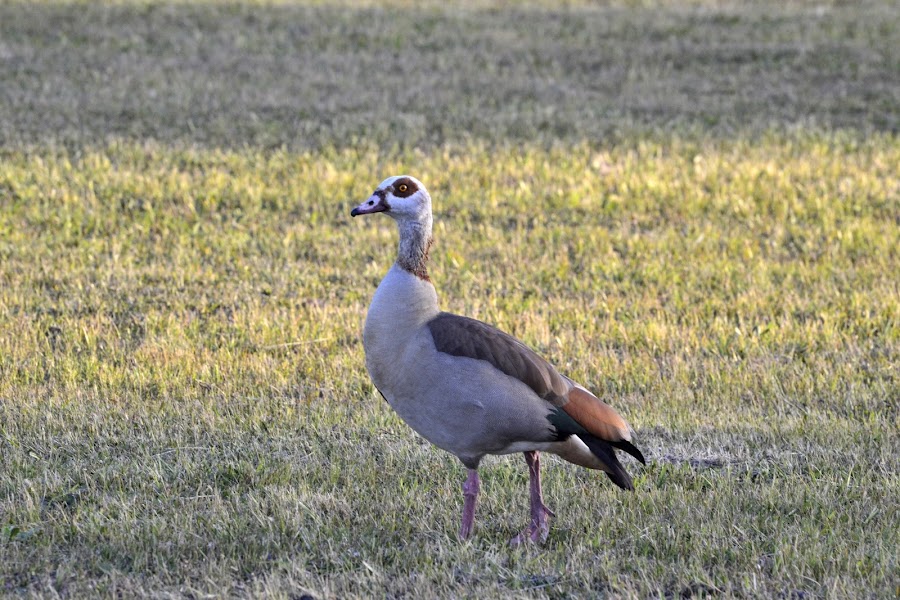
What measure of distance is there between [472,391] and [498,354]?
0.26m

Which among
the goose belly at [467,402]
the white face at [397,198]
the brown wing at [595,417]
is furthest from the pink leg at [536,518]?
the white face at [397,198]

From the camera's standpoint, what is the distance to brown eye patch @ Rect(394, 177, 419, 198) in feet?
19.1

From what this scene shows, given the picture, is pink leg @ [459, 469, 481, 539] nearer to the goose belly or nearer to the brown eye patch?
the goose belly

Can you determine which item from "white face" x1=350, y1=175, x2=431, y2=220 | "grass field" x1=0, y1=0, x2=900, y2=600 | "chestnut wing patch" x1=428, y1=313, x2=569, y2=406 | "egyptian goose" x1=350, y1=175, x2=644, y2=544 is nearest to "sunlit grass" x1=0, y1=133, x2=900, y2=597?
"grass field" x1=0, y1=0, x2=900, y2=600

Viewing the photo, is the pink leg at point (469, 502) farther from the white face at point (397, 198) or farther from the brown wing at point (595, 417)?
the white face at point (397, 198)

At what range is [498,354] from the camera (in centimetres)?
560

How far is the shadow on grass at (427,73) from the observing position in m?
16.1

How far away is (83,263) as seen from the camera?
1109 centimetres

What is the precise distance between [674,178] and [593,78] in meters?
5.57

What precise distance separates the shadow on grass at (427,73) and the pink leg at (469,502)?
9.90m

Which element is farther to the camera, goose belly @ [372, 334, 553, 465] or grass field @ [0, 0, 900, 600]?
grass field @ [0, 0, 900, 600]

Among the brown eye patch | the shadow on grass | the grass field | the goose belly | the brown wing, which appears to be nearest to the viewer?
the goose belly

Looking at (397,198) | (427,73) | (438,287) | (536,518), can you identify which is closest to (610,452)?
(536,518)

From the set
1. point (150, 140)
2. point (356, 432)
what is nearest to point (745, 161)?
point (150, 140)
